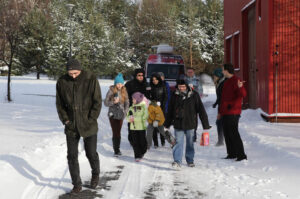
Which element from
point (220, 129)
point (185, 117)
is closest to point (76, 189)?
point (185, 117)

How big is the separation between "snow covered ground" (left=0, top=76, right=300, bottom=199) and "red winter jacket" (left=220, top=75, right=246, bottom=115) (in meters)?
0.99

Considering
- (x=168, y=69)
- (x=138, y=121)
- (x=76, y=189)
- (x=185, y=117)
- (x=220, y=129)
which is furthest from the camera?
(x=168, y=69)

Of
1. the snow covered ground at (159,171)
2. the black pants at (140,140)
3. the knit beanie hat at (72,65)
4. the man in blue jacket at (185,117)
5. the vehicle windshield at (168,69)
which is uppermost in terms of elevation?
the vehicle windshield at (168,69)

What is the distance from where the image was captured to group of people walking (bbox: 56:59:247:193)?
5641 millimetres

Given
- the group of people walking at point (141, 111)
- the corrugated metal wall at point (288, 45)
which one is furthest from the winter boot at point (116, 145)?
the corrugated metal wall at point (288, 45)

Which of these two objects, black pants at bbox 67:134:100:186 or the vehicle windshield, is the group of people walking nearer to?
black pants at bbox 67:134:100:186

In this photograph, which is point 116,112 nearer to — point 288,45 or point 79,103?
point 79,103

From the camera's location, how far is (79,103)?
5625 millimetres

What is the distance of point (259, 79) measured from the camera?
13.8 m

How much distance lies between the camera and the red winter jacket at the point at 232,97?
7.60 metres

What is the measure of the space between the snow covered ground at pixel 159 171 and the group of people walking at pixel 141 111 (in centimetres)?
33

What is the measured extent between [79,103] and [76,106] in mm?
61

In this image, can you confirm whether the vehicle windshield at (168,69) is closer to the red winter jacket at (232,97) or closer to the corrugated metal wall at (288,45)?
the corrugated metal wall at (288,45)

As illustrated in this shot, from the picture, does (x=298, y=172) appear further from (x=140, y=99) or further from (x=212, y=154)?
(x=140, y=99)
